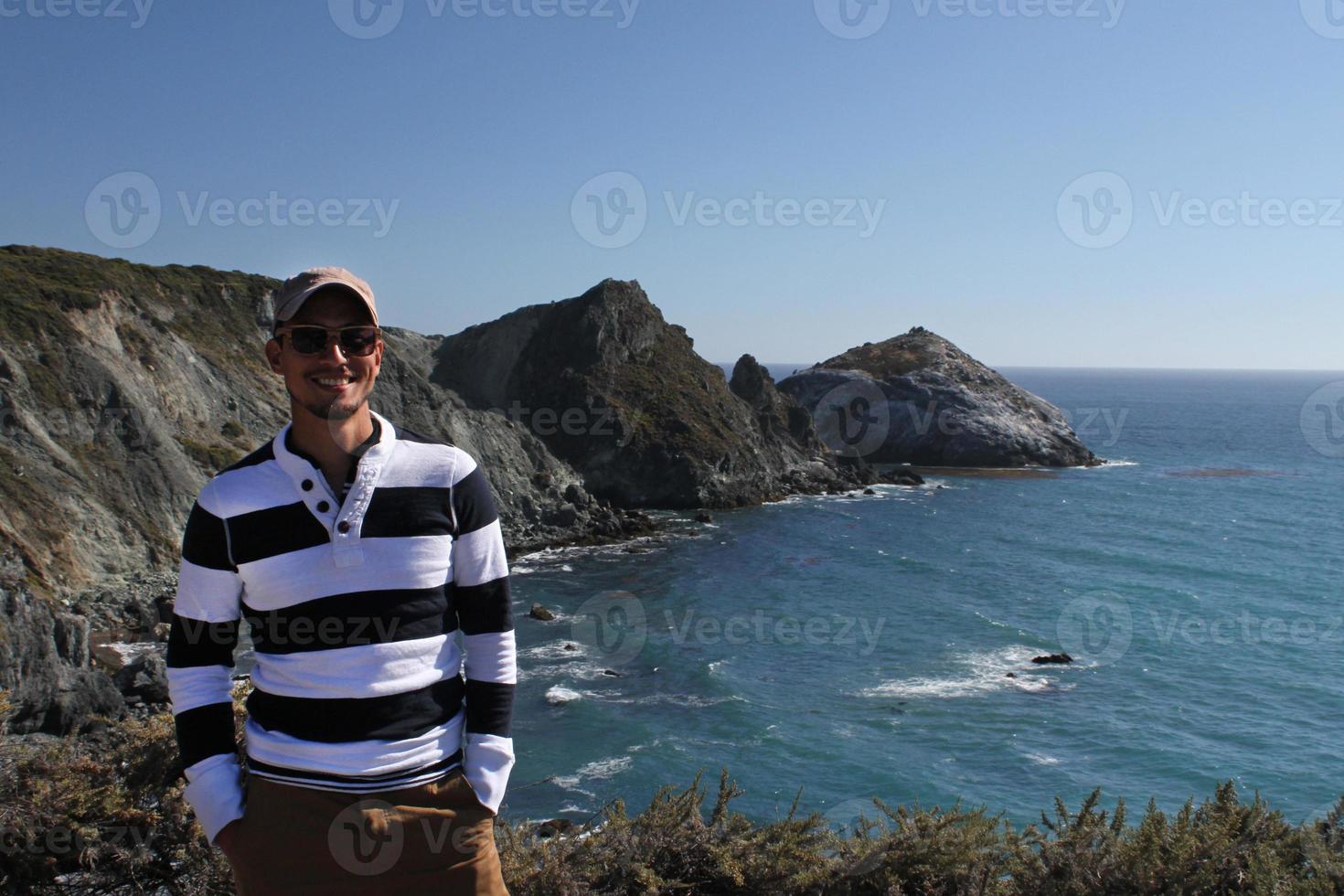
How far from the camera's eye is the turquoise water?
21422 mm

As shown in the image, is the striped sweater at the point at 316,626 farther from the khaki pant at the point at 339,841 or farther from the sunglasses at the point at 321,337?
the sunglasses at the point at 321,337

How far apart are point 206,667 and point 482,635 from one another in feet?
2.73

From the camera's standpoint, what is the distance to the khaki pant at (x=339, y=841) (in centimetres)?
277

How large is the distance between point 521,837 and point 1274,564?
50.2 meters

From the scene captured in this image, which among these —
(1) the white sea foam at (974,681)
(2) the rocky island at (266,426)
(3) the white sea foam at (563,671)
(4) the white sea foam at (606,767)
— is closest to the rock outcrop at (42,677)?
(2) the rocky island at (266,426)

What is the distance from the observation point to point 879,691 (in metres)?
26.8

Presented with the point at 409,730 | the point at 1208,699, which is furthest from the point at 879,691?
the point at 409,730

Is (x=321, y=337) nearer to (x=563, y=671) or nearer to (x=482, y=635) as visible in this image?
(x=482, y=635)

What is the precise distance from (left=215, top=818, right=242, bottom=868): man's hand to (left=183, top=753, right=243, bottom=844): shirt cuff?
0.01 meters

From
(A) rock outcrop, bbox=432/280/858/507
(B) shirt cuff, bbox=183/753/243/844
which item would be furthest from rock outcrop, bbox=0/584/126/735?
(A) rock outcrop, bbox=432/280/858/507

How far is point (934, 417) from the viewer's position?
8638cm

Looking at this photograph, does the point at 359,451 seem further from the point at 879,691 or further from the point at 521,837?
the point at 879,691

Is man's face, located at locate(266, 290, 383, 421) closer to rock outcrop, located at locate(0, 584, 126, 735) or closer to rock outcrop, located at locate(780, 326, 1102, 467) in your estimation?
rock outcrop, located at locate(0, 584, 126, 735)

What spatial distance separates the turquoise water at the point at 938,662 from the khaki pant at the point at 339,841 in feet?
55.0
